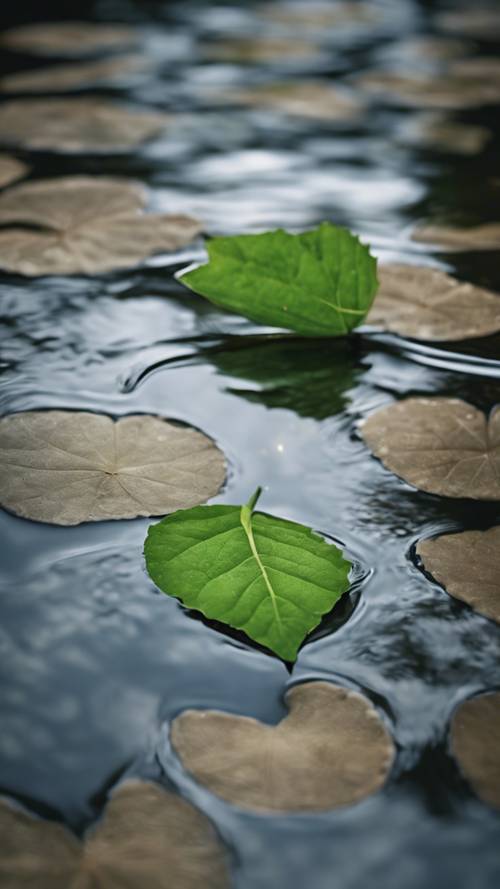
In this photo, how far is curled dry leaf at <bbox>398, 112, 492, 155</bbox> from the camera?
188cm

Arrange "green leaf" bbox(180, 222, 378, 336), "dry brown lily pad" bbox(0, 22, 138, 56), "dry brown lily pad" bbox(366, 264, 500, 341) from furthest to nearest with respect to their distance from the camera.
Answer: "dry brown lily pad" bbox(0, 22, 138, 56) → "dry brown lily pad" bbox(366, 264, 500, 341) → "green leaf" bbox(180, 222, 378, 336)

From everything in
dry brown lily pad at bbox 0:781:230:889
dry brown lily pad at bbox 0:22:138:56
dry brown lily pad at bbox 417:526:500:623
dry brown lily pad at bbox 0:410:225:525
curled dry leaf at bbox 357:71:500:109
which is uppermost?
dry brown lily pad at bbox 0:22:138:56

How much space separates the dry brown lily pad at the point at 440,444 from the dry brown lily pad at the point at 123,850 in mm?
432

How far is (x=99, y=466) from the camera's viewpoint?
0.92m

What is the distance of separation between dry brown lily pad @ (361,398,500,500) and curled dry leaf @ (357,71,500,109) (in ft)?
4.34

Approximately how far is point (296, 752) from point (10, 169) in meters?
1.32

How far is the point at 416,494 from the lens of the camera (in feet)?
3.02

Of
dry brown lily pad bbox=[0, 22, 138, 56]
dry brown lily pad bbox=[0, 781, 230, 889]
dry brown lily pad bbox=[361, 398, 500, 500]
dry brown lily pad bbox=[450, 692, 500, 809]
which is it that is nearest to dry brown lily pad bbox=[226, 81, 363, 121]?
dry brown lily pad bbox=[0, 22, 138, 56]

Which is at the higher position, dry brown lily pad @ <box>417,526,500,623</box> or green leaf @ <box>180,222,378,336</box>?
green leaf @ <box>180,222,378,336</box>

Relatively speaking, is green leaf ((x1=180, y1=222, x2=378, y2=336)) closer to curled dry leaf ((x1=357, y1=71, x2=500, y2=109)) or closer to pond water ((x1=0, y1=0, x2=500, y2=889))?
pond water ((x1=0, y1=0, x2=500, y2=889))

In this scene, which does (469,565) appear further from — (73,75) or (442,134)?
(73,75)

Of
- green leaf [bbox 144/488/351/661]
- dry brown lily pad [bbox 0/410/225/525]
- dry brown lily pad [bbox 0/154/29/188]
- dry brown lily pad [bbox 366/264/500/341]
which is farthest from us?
dry brown lily pad [bbox 0/154/29/188]

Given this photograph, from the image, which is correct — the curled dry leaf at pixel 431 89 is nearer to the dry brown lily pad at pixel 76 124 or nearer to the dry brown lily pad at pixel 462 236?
the dry brown lily pad at pixel 76 124

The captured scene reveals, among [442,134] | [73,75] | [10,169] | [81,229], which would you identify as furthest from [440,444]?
[73,75]
